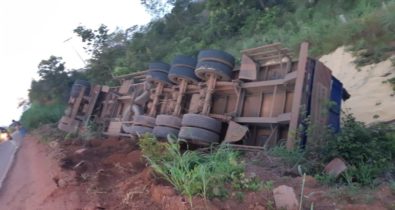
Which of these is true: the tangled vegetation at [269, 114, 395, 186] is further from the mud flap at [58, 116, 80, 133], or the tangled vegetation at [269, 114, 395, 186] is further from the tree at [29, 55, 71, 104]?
the tree at [29, 55, 71, 104]

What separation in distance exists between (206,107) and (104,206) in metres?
3.60

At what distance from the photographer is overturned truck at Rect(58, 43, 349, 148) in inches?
250

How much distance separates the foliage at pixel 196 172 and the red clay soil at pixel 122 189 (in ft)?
0.32

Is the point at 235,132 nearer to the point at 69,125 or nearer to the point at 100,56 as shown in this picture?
the point at 69,125

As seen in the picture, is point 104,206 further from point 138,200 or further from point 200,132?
point 200,132

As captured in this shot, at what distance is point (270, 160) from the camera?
5.54 meters

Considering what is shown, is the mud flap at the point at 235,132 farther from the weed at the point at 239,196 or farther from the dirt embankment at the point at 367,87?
the weed at the point at 239,196

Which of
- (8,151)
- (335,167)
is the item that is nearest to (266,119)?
(335,167)

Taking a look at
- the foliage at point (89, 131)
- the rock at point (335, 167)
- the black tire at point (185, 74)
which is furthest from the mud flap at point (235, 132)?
the foliage at point (89, 131)

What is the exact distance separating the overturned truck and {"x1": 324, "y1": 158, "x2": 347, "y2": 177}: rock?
842mm

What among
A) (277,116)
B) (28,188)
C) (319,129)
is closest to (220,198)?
(319,129)

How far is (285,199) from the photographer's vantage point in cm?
364

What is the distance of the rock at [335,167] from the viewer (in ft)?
15.6

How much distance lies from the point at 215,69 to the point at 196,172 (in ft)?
12.9
